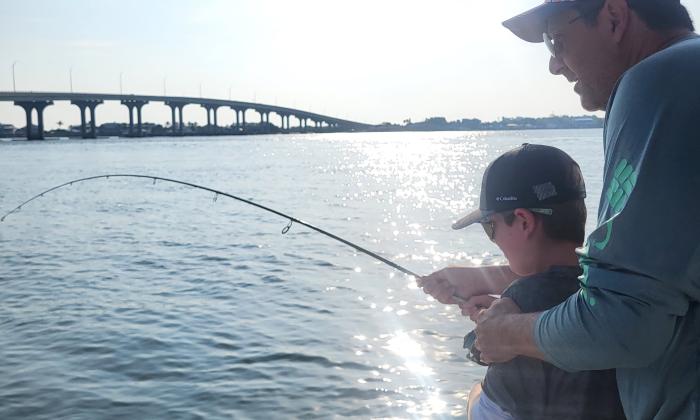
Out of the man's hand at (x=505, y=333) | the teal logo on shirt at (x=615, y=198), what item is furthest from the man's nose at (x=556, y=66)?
the man's hand at (x=505, y=333)

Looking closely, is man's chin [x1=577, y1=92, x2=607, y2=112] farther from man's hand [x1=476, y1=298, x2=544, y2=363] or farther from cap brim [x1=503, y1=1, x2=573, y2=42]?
man's hand [x1=476, y1=298, x2=544, y2=363]

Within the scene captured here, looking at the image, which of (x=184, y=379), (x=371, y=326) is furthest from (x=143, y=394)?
(x=371, y=326)

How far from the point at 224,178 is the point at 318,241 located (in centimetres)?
2281

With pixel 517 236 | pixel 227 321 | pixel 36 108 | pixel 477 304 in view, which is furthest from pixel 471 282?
pixel 36 108

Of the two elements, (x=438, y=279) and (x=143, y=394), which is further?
(x=143, y=394)

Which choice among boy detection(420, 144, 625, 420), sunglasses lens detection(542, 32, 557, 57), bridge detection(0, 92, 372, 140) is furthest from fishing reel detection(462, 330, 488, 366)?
bridge detection(0, 92, 372, 140)

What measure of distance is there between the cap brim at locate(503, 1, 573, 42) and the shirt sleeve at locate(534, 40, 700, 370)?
0.40 metres

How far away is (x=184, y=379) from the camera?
6.77 m

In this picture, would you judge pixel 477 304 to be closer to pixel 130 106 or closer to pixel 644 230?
pixel 644 230

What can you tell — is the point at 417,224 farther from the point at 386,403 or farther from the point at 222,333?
the point at 386,403

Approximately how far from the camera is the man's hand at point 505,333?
6.25 feet

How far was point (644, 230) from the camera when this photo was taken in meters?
1.51

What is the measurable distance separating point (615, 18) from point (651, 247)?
66 cm

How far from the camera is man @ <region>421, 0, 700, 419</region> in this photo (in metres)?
1.50
